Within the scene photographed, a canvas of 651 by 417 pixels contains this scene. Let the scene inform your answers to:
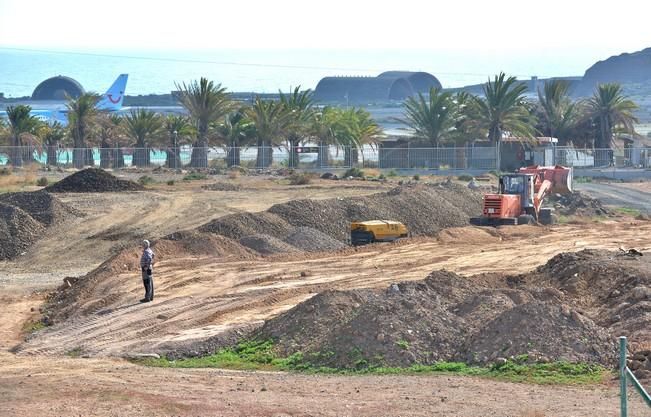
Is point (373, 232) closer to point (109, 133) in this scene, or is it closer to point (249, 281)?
point (249, 281)

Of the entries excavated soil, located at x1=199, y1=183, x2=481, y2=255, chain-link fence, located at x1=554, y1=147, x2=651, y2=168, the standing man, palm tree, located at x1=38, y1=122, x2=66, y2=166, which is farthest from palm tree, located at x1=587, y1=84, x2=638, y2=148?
the standing man

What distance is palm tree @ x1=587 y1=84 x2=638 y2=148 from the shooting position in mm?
87750

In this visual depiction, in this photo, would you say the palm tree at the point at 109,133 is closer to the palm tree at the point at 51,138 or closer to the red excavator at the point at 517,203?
the palm tree at the point at 51,138

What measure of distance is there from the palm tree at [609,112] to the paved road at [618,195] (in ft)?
50.4

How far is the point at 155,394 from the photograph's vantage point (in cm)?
1853

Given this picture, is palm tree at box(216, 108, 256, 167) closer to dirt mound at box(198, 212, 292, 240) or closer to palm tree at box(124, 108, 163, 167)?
palm tree at box(124, 108, 163, 167)

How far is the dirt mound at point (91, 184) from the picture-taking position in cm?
5913

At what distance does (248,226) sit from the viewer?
42156 mm

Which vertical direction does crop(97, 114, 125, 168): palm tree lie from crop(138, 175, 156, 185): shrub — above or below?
above

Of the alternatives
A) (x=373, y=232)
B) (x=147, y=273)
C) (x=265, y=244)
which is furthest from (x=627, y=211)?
(x=147, y=273)

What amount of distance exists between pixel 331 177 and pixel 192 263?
115 feet

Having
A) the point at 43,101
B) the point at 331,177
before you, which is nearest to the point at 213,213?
the point at 331,177

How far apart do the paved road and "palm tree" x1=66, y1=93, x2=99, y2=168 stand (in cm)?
3316

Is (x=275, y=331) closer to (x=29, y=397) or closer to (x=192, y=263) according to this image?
(x=29, y=397)
